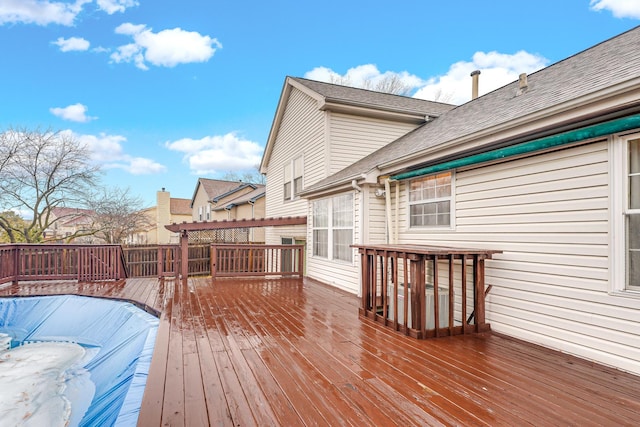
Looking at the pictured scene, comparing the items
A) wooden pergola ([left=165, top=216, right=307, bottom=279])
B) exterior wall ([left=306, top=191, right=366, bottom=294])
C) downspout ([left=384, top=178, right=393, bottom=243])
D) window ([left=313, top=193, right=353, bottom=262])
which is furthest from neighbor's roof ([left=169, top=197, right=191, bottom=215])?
downspout ([left=384, top=178, right=393, bottom=243])

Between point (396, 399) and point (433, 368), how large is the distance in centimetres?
71

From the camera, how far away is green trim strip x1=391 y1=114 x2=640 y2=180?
2.64m

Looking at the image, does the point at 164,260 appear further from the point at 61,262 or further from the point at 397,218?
the point at 397,218

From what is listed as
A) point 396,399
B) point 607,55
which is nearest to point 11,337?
point 396,399

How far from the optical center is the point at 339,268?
7016 millimetres

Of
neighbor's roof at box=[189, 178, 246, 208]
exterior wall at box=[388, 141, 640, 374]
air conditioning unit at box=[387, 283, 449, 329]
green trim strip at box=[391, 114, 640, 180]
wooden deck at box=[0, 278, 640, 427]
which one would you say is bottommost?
wooden deck at box=[0, 278, 640, 427]

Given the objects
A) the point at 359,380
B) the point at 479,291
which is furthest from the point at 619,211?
the point at 359,380

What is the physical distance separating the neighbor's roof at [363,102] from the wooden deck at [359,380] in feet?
18.1

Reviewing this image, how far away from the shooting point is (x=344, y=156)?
8.35 m

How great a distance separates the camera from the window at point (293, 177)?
989 cm

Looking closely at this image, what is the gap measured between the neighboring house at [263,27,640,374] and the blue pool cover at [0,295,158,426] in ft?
13.0

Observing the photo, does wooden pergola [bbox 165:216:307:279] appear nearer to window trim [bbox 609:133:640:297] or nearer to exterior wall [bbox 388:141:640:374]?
exterior wall [bbox 388:141:640:374]

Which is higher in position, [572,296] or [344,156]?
[344,156]

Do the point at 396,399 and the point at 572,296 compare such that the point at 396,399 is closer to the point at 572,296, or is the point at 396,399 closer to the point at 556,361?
the point at 556,361
